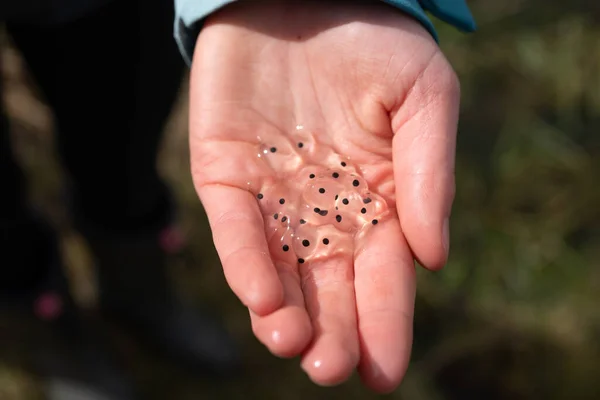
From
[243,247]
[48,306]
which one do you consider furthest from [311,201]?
[48,306]

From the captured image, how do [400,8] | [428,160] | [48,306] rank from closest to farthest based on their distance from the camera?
1. [428,160]
2. [400,8]
3. [48,306]

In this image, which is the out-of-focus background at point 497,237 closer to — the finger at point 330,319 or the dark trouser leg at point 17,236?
the dark trouser leg at point 17,236

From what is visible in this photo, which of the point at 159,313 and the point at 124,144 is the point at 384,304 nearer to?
the point at 124,144

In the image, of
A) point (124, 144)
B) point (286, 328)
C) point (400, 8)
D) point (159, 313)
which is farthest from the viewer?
point (159, 313)

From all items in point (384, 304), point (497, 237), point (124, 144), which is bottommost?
point (497, 237)

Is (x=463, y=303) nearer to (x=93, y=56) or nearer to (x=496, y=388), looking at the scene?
(x=496, y=388)

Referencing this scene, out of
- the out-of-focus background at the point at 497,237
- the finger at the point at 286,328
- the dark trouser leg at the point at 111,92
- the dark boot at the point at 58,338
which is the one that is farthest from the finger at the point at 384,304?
the dark boot at the point at 58,338

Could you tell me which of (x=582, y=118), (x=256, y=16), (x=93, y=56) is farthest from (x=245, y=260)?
(x=582, y=118)

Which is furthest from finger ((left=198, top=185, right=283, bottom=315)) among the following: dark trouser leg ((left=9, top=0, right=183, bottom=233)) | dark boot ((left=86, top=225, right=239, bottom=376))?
dark boot ((left=86, top=225, right=239, bottom=376))
